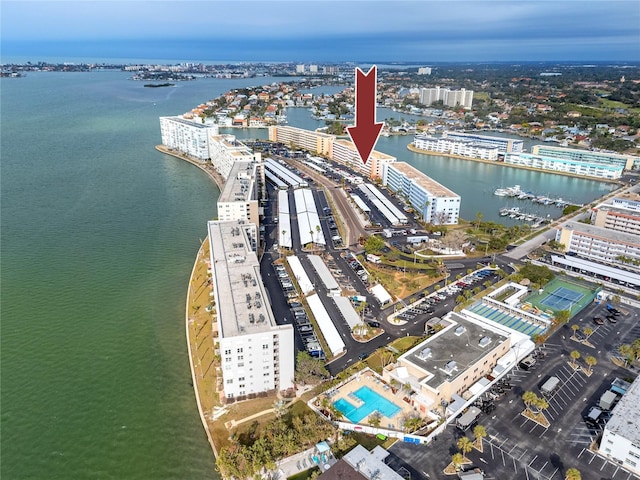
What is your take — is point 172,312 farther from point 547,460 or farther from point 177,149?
point 177,149

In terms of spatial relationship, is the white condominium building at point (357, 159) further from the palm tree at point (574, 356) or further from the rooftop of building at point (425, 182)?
the palm tree at point (574, 356)

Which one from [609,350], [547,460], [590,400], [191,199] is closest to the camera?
[547,460]

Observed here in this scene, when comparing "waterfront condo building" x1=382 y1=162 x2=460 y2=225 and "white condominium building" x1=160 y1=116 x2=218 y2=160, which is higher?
"white condominium building" x1=160 y1=116 x2=218 y2=160

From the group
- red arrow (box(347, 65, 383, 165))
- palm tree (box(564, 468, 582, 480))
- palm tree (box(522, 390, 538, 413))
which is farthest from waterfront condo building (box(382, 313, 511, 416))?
red arrow (box(347, 65, 383, 165))

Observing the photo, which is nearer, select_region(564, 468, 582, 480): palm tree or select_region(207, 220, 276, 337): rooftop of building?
select_region(564, 468, 582, 480): palm tree

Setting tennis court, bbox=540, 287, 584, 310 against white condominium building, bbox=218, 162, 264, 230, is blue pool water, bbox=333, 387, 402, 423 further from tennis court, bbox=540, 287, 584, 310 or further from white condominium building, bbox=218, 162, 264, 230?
white condominium building, bbox=218, 162, 264, 230

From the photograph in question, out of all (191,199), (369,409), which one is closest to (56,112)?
(191,199)

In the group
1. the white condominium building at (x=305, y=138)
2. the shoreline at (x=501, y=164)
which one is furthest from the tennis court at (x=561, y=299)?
the white condominium building at (x=305, y=138)

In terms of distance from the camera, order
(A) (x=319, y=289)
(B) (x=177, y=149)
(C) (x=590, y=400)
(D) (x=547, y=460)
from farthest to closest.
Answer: (B) (x=177, y=149), (A) (x=319, y=289), (C) (x=590, y=400), (D) (x=547, y=460)
